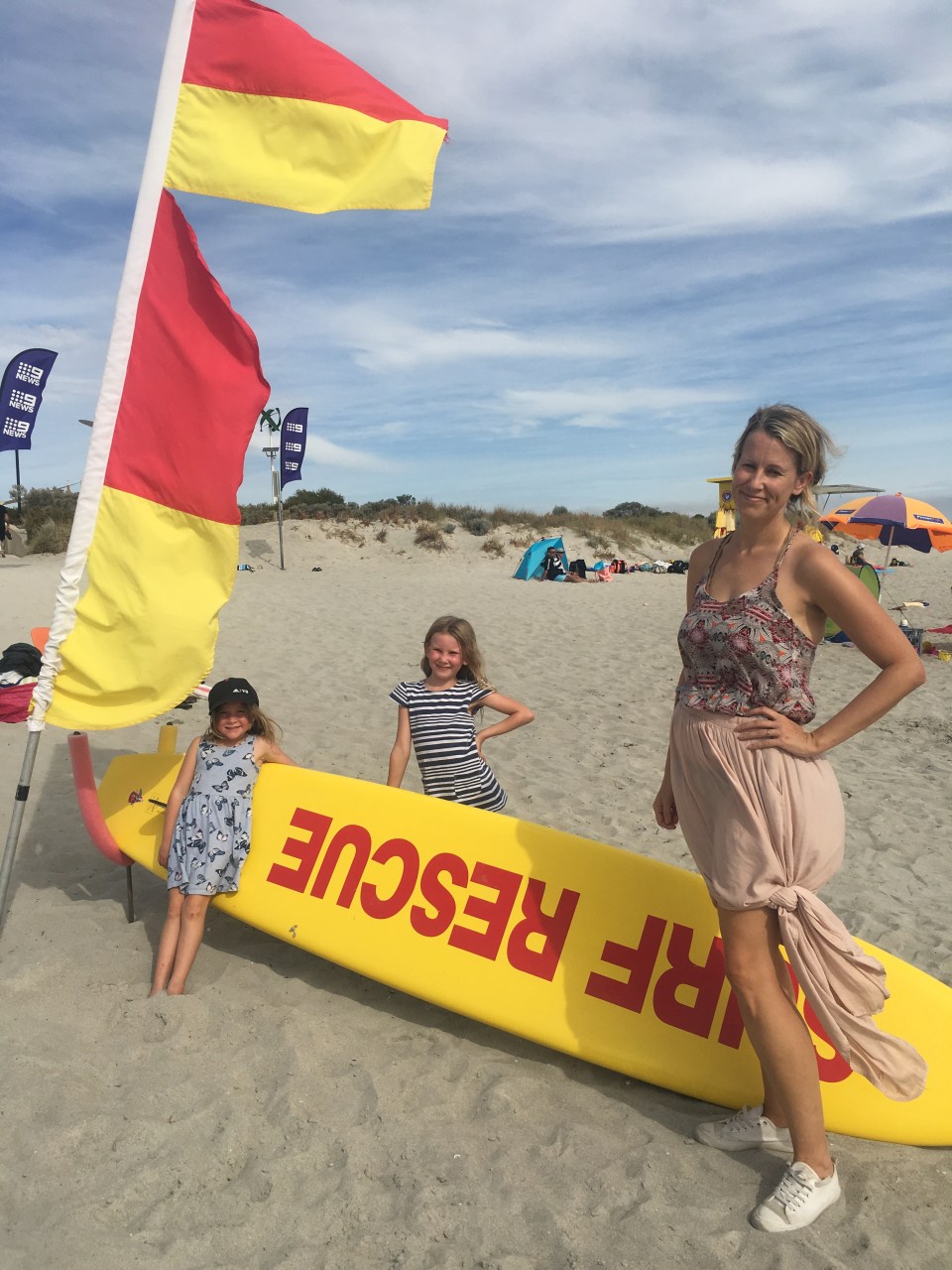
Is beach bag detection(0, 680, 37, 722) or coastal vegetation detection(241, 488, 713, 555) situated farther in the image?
coastal vegetation detection(241, 488, 713, 555)

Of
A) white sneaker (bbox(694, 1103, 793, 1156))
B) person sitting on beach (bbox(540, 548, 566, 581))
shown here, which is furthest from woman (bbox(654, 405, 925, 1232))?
person sitting on beach (bbox(540, 548, 566, 581))

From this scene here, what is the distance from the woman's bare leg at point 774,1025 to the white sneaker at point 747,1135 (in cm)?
22

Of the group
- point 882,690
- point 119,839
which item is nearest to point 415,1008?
point 119,839

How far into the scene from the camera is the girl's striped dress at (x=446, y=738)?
146 inches

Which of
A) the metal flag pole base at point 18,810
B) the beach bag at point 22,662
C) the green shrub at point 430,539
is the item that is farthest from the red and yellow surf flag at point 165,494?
the green shrub at point 430,539

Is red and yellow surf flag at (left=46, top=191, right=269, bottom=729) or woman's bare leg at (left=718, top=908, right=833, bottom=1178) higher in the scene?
red and yellow surf flag at (left=46, top=191, right=269, bottom=729)

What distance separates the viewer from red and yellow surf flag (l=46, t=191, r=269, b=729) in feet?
9.87

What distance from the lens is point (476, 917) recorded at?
312 centimetres

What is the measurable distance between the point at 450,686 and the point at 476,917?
40.6 inches

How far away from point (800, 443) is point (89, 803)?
10.3 ft

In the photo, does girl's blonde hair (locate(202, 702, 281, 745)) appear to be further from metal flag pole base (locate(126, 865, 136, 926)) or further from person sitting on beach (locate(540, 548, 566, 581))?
person sitting on beach (locate(540, 548, 566, 581))

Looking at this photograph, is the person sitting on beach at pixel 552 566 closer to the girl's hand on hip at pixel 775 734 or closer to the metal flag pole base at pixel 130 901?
the metal flag pole base at pixel 130 901

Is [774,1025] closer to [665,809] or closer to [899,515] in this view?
[665,809]

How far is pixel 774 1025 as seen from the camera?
2.18 meters
